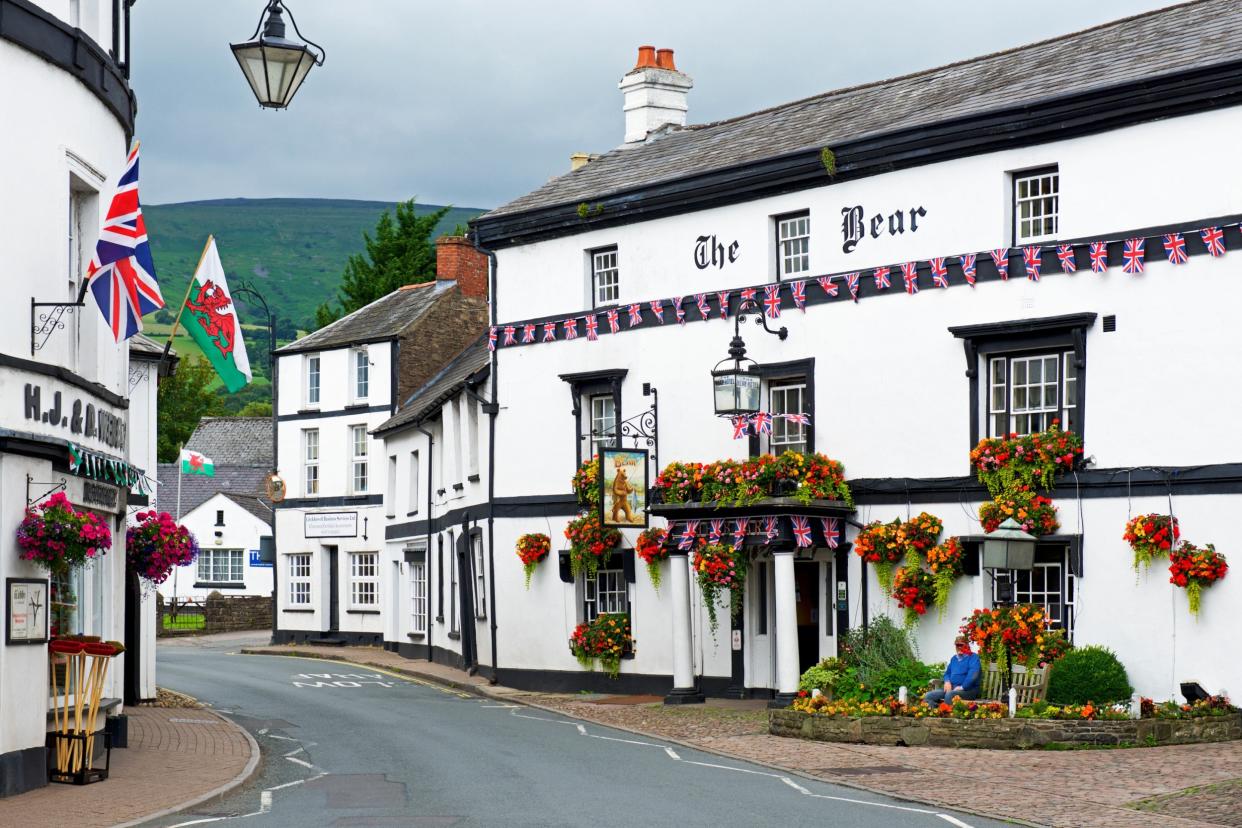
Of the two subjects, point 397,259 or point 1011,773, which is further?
point 397,259

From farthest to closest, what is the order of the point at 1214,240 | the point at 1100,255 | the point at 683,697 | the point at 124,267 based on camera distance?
1. the point at 683,697
2. the point at 1100,255
3. the point at 1214,240
4. the point at 124,267

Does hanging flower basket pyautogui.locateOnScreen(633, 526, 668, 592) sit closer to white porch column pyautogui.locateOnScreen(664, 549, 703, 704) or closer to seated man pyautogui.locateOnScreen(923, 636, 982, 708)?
white porch column pyautogui.locateOnScreen(664, 549, 703, 704)

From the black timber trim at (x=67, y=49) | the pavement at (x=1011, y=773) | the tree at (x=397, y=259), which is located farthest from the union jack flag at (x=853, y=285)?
the tree at (x=397, y=259)

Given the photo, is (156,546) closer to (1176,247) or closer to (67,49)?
(67,49)

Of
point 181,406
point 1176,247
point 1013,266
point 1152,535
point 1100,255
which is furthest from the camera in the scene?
point 181,406

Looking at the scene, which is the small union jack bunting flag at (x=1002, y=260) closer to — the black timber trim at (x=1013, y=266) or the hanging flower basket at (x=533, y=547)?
the black timber trim at (x=1013, y=266)

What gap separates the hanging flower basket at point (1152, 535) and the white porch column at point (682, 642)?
7600mm

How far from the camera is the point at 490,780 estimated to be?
17359 millimetres

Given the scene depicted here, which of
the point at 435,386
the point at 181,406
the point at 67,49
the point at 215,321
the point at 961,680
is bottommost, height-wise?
the point at 961,680

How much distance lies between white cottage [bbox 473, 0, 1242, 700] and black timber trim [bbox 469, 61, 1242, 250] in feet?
0.16

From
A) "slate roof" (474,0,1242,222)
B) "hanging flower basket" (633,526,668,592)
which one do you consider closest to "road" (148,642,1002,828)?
"hanging flower basket" (633,526,668,592)

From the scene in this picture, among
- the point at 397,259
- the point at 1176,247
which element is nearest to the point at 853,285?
the point at 1176,247

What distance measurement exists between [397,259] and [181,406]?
30.8 m

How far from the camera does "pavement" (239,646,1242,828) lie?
15.0m
